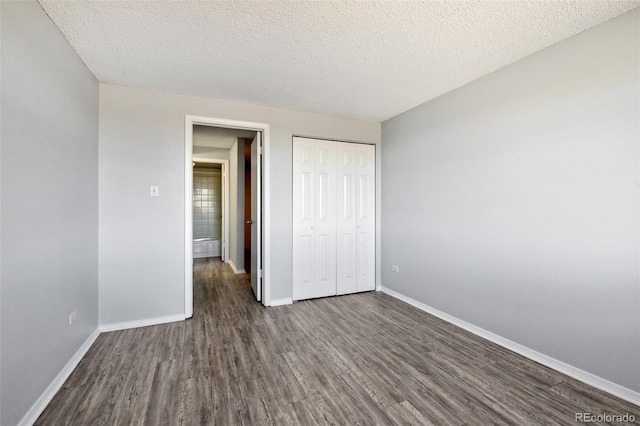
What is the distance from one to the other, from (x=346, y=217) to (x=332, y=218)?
0.71ft

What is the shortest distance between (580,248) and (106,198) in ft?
13.2

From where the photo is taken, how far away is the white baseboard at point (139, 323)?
2.71 m

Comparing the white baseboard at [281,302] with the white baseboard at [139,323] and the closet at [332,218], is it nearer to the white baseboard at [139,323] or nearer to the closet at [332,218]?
the closet at [332,218]

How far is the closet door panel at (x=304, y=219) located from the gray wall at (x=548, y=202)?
141cm

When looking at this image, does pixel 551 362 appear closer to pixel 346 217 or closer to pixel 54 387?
pixel 346 217

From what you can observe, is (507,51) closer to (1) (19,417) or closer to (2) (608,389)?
→ (2) (608,389)

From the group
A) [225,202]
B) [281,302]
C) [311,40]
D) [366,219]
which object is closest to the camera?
[311,40]

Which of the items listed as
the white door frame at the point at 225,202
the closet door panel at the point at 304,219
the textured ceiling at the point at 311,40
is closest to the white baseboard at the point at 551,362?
Result: the closet door panel at the point at 304,219

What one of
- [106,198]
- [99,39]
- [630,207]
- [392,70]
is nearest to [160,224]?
[106,198]

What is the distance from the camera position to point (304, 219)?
11.8ft

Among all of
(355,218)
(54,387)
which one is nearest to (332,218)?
(355,218)

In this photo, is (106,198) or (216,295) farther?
(216,295)

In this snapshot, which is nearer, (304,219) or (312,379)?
(312,379)

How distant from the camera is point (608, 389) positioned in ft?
5.93
